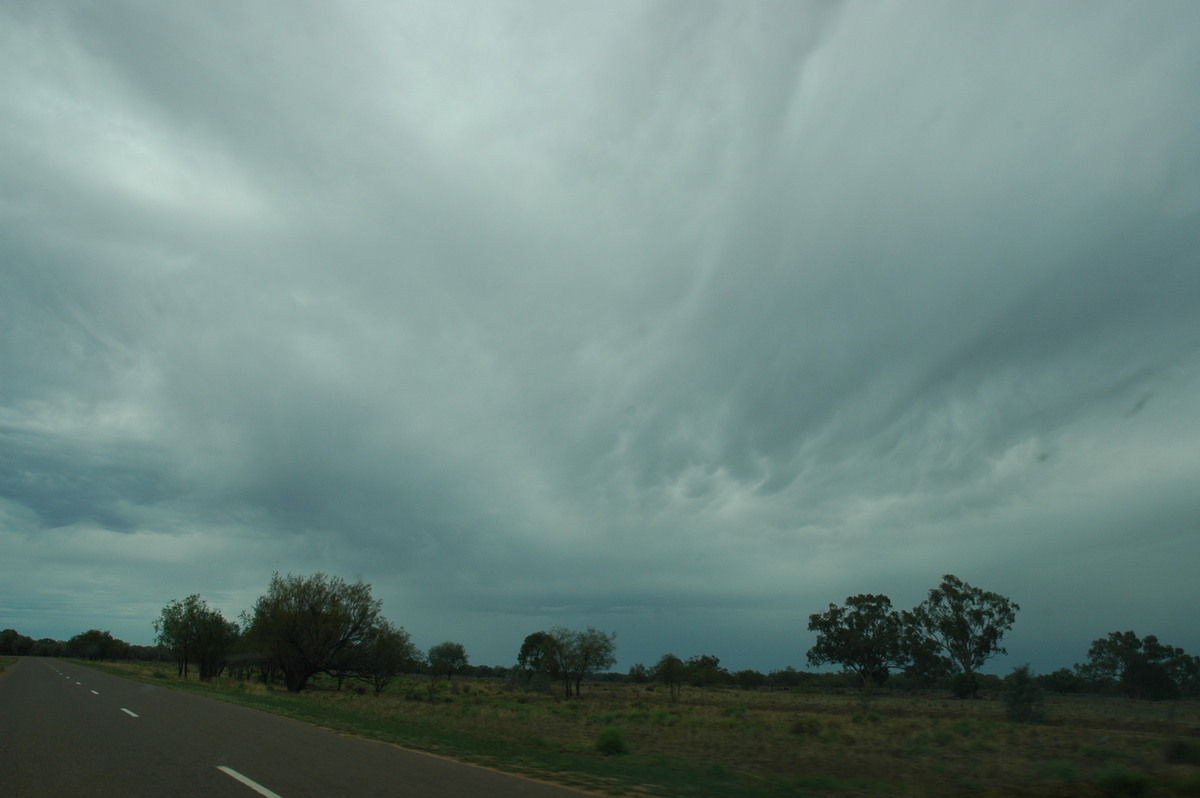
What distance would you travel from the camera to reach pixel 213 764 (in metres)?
11.0

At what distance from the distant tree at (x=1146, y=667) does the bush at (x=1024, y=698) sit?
28215 millimetres

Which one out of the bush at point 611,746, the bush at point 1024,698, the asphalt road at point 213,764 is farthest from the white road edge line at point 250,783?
the bush at point 1024,698

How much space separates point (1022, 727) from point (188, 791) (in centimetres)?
2919

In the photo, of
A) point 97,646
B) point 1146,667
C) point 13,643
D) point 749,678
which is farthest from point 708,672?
point 13,643

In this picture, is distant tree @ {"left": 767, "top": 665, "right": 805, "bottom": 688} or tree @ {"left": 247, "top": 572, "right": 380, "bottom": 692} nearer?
tree @ {"left": 247, "top": 572, "right": 380, "bottom": 692}

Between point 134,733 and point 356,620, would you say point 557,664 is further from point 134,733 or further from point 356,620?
point 134,733

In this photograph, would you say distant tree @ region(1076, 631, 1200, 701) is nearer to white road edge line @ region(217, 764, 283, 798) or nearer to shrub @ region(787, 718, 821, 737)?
shrub @ region(787, 718, 821, 737)

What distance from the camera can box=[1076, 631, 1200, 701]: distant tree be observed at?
51.7 metres

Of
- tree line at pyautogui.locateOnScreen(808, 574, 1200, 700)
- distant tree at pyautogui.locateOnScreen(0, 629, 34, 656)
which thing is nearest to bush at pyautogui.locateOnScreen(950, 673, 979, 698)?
tree line at pyautogui.locateOnScreen(808, 574, 1200, 700)

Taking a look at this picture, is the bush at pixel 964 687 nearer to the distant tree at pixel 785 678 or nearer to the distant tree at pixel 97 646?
the distant tree at pixel 785 678

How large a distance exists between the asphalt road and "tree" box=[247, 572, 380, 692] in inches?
1160

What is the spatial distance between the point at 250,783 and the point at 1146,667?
6746cm

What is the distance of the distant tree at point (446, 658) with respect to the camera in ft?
311

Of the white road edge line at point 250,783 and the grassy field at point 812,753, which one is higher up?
the white road edge line at point 250,783
